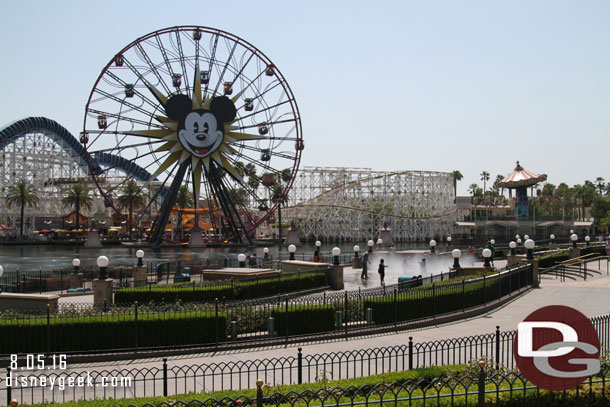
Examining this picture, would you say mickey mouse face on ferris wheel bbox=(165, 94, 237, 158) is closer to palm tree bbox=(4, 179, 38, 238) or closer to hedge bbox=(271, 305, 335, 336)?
hedge bbox=(271, 305, 335, 336)

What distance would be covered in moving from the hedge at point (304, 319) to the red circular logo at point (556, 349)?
10.1m

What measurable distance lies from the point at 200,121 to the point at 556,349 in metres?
50.3

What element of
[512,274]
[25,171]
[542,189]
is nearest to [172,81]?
[512,274]

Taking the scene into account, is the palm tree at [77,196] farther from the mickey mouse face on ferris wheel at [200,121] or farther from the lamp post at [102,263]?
the lamp post at [102,263]

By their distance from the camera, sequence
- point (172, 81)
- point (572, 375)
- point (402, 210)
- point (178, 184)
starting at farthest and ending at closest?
point (402, 210)
point (178, 184)
point (172, 81)
point (572, 375)

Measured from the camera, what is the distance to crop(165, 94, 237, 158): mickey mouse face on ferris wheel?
5391 centimetres

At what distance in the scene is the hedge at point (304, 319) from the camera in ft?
53.3

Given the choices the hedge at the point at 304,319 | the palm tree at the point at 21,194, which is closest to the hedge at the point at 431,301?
the hedge at the point at 304,319

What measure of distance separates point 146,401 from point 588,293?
67.5 ft

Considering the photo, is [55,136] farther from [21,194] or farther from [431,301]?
[431,301]

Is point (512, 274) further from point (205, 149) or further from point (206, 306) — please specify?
point (205, 149)

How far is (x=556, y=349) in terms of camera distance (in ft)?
20.2

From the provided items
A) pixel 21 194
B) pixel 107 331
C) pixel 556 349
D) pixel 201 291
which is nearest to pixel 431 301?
pixel 201 291

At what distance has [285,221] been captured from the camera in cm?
11581
